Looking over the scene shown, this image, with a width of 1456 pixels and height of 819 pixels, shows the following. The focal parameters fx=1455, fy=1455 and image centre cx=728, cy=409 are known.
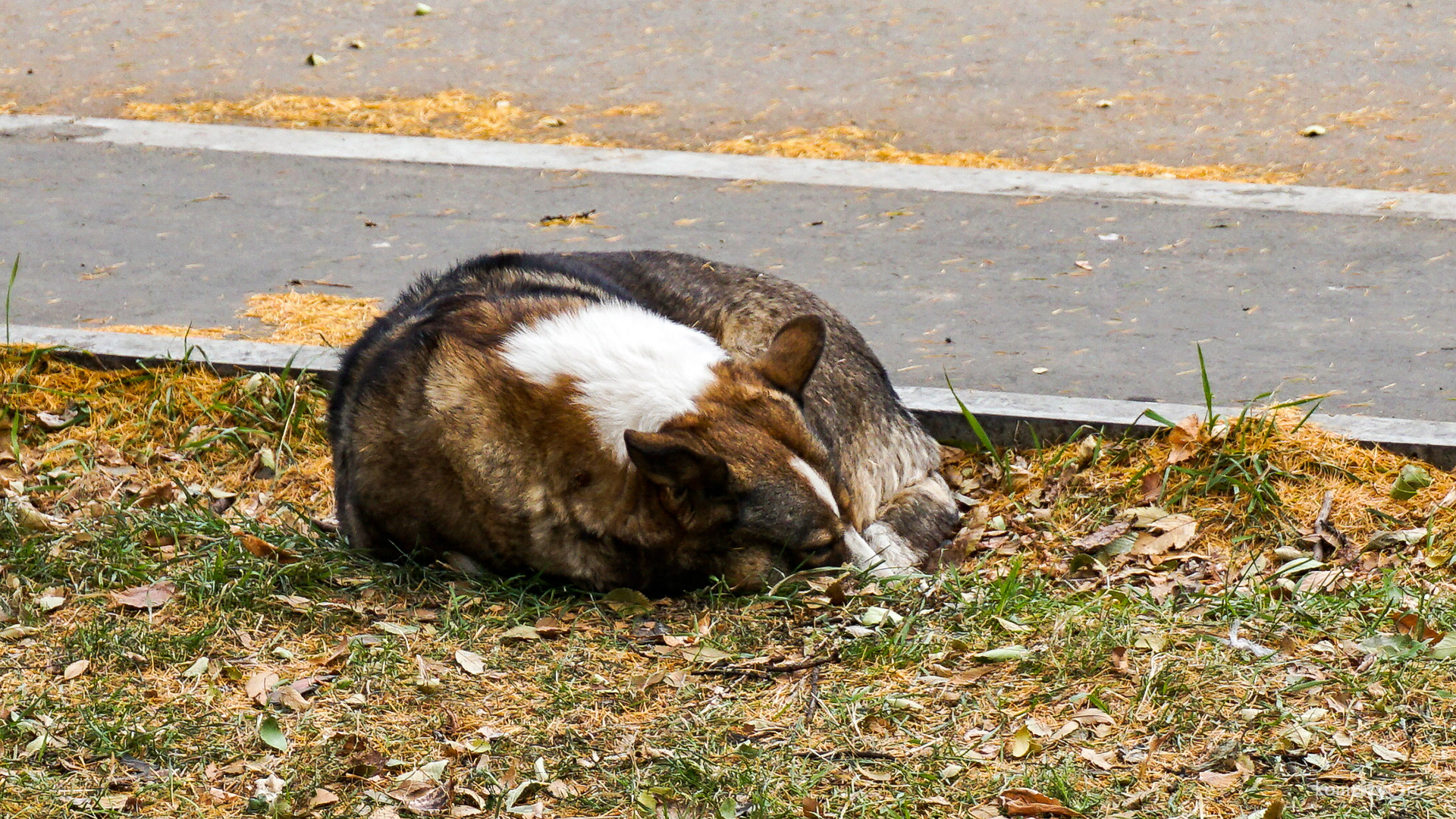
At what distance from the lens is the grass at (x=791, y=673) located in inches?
141

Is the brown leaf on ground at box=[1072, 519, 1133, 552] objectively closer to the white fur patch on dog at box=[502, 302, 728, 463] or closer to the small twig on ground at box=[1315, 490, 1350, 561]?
the small twig on ground at box=[1315, 490, 1350, 561]

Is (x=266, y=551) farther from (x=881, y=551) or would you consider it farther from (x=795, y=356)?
(x=881, y=551)

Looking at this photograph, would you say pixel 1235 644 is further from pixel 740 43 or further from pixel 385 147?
pixel 740 43

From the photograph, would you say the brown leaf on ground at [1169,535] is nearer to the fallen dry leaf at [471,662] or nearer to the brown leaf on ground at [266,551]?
the fallen dry leaf at [471,662]

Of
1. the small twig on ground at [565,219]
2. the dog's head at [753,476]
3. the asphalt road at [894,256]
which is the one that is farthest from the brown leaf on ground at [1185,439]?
the small twig on ground at [565,219]

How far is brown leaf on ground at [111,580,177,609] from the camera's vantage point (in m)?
4.63

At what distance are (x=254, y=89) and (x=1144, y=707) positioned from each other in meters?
9.46

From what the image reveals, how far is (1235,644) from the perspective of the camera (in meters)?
4.16

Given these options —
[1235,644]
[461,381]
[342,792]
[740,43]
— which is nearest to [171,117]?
[740,43]

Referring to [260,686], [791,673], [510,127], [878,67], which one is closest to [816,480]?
[791,673]

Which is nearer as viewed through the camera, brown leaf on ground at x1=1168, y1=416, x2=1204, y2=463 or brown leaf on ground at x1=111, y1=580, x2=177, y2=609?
brown leaf on ground at x1=111, y1=580, x2=177, y2=609

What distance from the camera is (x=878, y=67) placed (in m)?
11.7

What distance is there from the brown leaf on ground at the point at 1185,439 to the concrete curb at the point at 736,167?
3.66m

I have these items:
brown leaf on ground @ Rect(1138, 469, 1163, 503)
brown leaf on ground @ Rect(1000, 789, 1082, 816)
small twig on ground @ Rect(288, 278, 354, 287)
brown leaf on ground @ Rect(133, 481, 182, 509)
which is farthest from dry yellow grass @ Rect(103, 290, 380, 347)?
brown leaf on ground @ Rect(1000, 789, 1082, 816)
